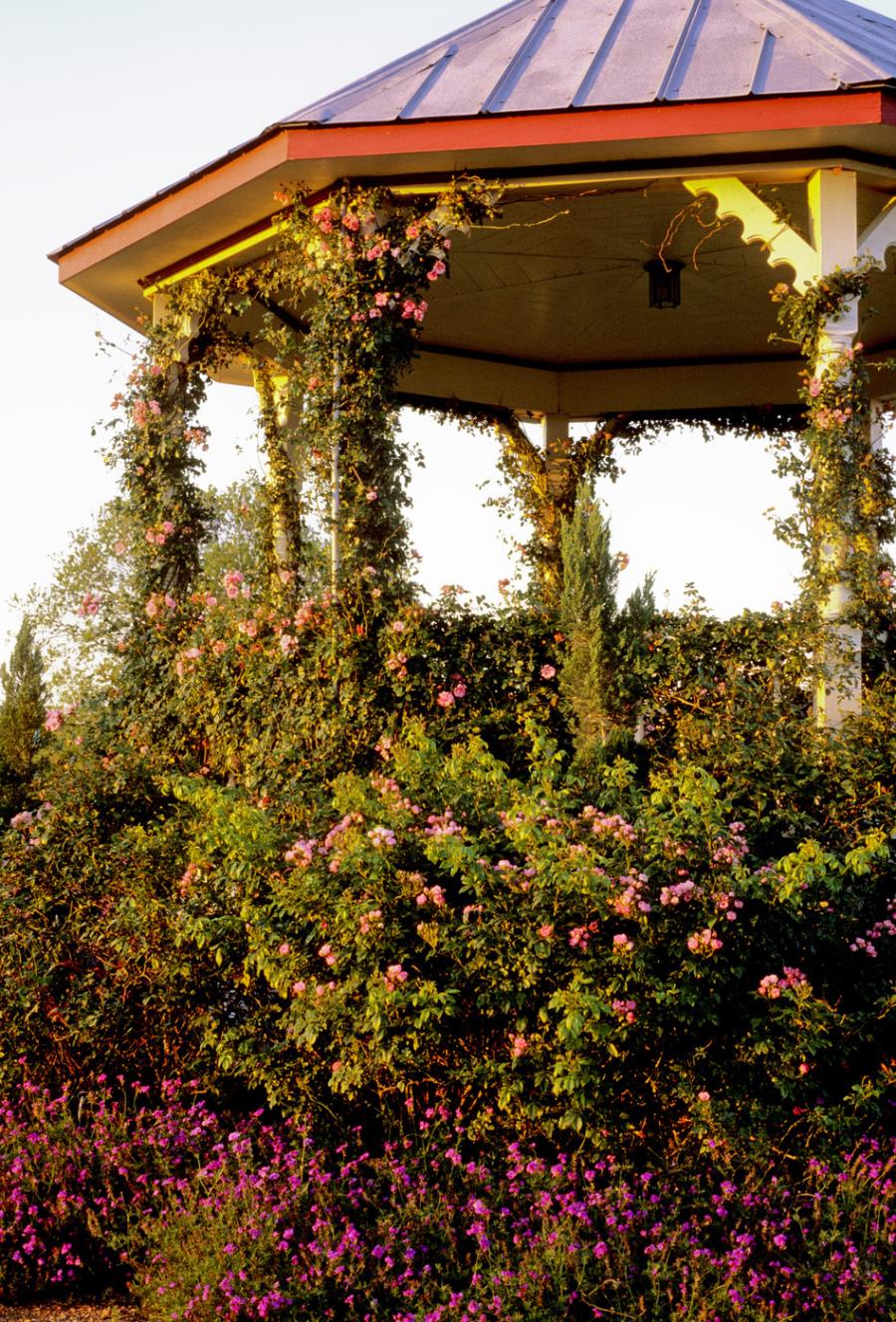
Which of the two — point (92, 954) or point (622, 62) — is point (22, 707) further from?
point (622, 62)

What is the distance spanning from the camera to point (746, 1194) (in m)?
4.65

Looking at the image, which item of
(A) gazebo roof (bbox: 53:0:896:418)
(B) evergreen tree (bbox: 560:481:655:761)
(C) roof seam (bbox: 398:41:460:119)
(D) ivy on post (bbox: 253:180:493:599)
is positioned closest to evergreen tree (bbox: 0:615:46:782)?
(A) gazebo roof (bbox: 53:0:896:418)

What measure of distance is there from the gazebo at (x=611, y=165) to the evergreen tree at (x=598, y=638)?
1034 mm

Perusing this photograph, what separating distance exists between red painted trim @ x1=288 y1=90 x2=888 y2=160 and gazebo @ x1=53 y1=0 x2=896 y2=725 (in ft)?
0.03

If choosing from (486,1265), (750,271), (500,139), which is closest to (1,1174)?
(486,1265)

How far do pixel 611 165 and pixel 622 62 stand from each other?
73 cm

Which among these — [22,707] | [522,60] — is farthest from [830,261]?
[22,707]

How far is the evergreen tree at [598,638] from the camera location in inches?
294

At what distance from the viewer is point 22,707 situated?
57.7ft

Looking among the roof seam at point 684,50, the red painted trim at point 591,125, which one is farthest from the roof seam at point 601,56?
the roof seam at point 684,50

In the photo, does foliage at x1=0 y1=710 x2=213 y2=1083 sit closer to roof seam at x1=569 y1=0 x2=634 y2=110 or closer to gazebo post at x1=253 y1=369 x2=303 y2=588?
gazebo post at x1=253 y1=369 x2=303 y2=588

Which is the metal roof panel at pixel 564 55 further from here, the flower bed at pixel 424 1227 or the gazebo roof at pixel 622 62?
the flower bed at pixel 424 1227

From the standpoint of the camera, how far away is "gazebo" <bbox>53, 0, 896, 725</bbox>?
7.41m

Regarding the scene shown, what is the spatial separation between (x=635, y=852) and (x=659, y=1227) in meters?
1.41
